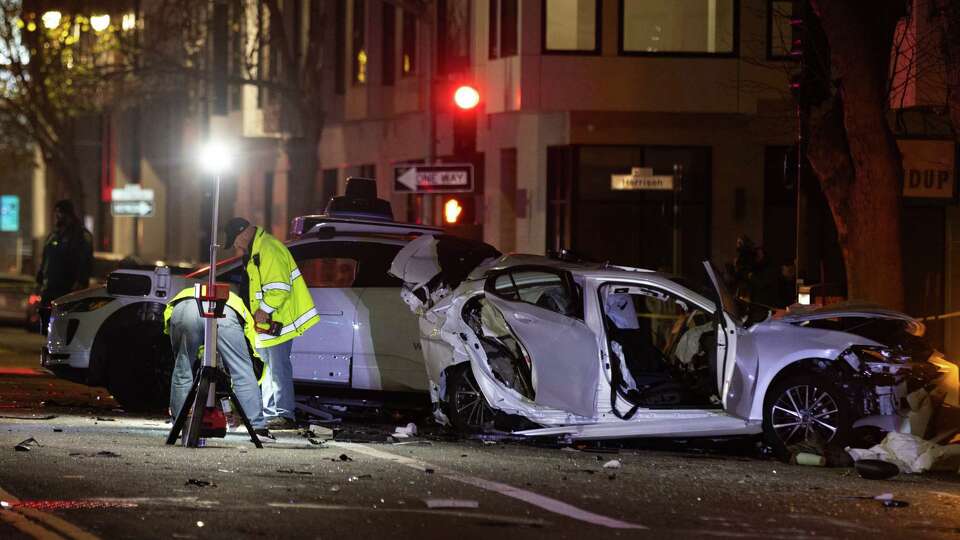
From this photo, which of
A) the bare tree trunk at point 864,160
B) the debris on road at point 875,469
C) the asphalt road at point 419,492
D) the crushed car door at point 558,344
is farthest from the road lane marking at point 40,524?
the bare tree trunk at point 864,160

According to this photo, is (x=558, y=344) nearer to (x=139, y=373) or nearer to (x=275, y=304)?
(x=275, y=304)

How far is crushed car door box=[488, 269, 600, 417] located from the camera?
43.3 feet

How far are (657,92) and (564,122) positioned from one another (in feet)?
5.95

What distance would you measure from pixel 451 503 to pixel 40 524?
93.4 inches

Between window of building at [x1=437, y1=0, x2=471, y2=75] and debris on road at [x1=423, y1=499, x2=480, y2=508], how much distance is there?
77.0 feet

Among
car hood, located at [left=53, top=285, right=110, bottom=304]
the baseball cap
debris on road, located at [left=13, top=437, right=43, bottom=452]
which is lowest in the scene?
debris on road, located at [left=13, top=437, right=43, bottom=452]

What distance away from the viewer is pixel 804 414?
1309 cm

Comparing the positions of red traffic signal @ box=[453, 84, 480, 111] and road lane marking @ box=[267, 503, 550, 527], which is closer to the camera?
road lane marking @ box=[267, 503, 550, 527]

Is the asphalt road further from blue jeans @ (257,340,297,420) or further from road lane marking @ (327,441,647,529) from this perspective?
blue jeans @ (257,340,297,420)

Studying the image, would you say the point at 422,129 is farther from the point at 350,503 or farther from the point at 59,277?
the point at 350,503

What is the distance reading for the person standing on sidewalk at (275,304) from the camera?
13.8m

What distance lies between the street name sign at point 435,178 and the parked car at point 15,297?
30.1 feet

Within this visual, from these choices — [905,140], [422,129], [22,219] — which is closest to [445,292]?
[905,140]

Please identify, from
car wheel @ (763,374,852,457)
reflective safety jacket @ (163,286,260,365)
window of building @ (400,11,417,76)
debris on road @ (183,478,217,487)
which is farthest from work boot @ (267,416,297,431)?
window of building @ (400,11,417,76)
